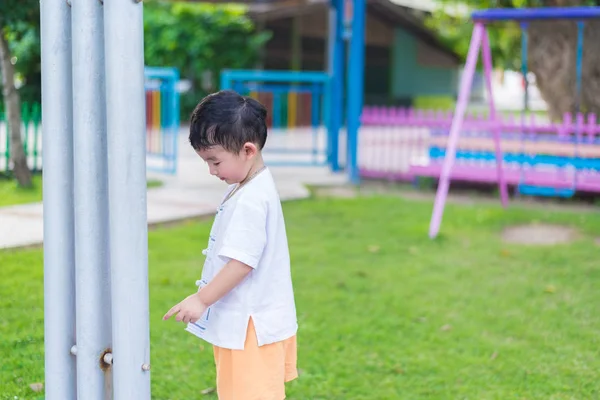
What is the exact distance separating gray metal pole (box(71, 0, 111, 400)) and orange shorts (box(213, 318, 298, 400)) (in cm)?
39

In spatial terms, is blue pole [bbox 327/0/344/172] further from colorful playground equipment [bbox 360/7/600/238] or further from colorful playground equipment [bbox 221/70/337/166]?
colorful playground equipment [bbox 360/7/600/238]

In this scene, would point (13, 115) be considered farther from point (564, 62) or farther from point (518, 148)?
point (564, 62)

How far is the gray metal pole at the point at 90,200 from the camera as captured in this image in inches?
92.8

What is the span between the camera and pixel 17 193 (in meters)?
9.01

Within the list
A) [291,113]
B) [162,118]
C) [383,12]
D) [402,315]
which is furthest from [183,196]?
[383,12]

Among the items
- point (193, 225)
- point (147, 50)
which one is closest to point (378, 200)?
point (193, 225)

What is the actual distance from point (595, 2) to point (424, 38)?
1961 centimetres

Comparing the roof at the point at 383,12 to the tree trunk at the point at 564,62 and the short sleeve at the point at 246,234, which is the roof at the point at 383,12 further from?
the short sleeve at the point at 246,234

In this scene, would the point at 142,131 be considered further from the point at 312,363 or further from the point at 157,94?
the point at 157,94

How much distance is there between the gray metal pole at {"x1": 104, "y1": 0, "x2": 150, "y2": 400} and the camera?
2.30 m

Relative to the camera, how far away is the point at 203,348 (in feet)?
14.4

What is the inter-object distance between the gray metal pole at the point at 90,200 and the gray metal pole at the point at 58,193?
7 cm

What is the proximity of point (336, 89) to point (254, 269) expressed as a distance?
9779mm

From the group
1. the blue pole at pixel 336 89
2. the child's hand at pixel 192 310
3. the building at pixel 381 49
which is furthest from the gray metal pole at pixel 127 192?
the building at pixel 381 49
